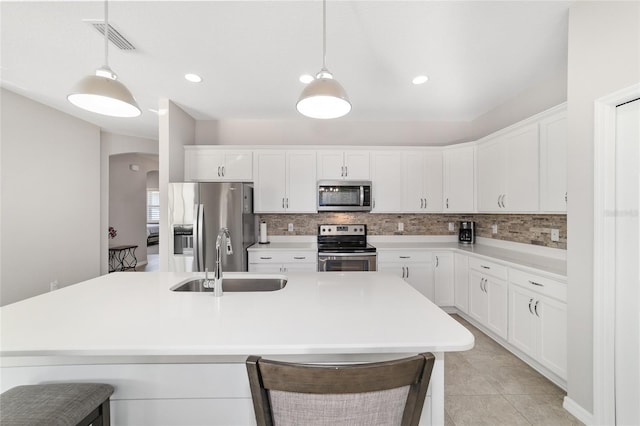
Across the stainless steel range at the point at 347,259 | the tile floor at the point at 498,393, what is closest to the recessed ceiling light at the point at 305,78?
the stainless steel range at the point at 347,259

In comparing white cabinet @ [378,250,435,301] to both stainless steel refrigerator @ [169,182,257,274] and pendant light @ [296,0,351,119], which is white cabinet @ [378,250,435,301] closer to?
stainless steel refrigerator @ [169,182,257,274]

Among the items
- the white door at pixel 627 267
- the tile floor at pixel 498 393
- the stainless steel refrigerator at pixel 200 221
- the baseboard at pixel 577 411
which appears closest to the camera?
the white door at pixel 627 267

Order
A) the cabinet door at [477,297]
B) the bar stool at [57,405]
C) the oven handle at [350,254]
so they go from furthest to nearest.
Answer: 1. the oven handle at [350,254]
2. the cabinet door at [477,297]
3. the bar stool at [57,405]

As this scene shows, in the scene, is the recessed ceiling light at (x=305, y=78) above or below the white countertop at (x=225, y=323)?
above

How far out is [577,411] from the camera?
1.88 meters

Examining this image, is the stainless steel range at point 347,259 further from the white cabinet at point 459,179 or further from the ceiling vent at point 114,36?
the ceiling vent at point 114,36

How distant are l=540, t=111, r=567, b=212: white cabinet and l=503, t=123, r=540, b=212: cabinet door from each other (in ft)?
0.21

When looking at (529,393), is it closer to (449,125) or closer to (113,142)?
(449,125)

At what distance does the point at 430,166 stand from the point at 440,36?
201cm

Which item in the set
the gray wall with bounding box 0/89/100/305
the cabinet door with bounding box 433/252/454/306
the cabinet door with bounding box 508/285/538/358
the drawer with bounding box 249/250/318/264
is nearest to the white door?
the cabinet door with bounding box 508/285/538/358

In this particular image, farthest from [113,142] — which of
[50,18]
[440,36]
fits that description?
[440,36]

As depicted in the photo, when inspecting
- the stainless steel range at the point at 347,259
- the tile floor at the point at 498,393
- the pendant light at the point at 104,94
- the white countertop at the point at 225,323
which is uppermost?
the pendant light at the point at 104,94

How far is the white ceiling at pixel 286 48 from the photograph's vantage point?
1981mm

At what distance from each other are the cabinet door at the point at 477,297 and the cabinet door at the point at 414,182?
3.74ft
